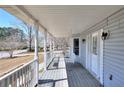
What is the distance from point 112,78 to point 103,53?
1.33 meters

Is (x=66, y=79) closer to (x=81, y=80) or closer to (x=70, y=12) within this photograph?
(x=81, y=80)

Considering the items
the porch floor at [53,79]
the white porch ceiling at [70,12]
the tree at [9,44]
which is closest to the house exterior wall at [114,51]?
the white porch ceiling at [70,12]

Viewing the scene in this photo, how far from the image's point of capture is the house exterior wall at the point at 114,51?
4381mm

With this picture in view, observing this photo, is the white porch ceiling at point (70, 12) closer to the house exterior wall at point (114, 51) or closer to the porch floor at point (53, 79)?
the house exterior wall at point (114, 51)

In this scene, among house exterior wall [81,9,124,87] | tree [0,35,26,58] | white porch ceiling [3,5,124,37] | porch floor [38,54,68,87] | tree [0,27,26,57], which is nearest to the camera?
white porch ceiling [3,5,124,37]

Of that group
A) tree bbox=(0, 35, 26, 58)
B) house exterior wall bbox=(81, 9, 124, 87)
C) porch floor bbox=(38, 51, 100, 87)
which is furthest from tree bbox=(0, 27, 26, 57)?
house exterior wall bbox=(81, 9, 124, 87)

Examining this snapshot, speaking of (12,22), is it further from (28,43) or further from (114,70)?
(114,70)

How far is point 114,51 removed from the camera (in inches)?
196

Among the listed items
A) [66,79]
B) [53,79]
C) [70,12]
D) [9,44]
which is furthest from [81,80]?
[9,44]

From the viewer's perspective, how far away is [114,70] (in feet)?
16.2

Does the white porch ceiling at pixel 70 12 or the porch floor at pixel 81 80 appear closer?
the white porch ceiling at pixel 70 12

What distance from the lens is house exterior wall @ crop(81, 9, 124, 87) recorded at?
4.38 m

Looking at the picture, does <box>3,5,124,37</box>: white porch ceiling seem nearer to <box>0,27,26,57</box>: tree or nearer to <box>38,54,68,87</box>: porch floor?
<box>38,54,68,87</box>: porch floor
